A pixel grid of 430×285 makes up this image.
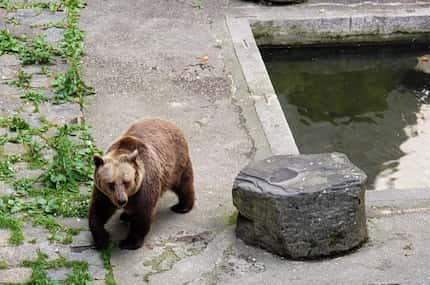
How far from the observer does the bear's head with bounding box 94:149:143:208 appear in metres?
5.17

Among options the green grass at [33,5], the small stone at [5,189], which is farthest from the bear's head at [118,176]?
the green grass at [33,5]

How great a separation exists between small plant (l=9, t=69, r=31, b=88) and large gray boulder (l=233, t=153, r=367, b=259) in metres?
3.09

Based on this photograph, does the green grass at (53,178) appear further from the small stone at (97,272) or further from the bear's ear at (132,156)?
the bear's ear at (132,156)

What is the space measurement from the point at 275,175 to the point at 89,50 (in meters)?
3.81

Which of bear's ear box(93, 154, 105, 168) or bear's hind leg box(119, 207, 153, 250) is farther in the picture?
bear's hind leg box(119, 207, 153, 250)

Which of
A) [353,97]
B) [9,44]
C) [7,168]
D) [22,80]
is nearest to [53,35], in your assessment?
[9,44]

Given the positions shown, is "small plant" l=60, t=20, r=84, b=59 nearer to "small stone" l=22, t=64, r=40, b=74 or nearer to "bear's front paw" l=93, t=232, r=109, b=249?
"small stone" l=22, t=64, r=40, b=74

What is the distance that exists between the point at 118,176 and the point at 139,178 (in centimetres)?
21

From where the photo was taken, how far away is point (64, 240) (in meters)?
5.59

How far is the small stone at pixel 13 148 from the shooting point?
6.73 m

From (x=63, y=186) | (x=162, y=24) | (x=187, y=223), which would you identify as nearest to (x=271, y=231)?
(x=187, y=223)

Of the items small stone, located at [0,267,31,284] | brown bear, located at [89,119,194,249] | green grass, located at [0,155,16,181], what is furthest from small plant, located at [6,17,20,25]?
small stone, located at [0,267,31,284]

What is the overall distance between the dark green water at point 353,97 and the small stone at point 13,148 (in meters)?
2.75

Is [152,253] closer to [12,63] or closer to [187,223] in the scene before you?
[187,223]
